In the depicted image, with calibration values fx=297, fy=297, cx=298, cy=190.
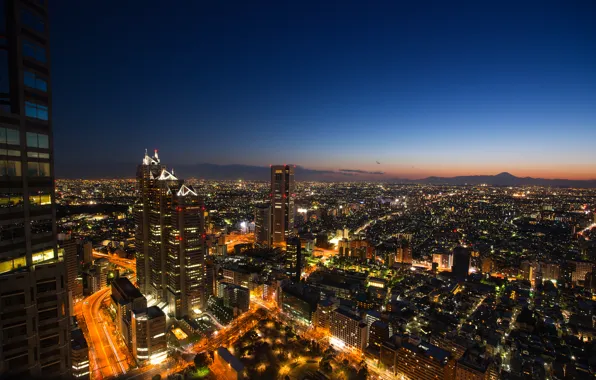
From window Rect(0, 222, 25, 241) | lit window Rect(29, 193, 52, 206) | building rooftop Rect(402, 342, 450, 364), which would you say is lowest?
building rooftop Rect(402, 342, 450, 364)

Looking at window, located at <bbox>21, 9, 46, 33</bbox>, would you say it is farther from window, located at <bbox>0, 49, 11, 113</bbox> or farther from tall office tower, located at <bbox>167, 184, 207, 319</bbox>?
tall office tower, located at <bbox>167, 184, 207, 319</bbox>

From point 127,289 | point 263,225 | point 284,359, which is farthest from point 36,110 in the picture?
point 263,225

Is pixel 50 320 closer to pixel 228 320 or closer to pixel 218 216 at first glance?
pixel 228 320

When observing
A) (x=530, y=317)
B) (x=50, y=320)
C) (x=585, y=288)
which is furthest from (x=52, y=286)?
(x=585, y=288)

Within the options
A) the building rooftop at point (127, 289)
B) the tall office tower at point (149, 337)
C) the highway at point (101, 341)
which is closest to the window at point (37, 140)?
the tall office tower at point (149, 337)

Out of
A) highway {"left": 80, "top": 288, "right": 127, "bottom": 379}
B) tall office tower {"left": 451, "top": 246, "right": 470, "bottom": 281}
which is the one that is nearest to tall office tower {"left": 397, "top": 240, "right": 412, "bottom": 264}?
tall office tower {"left": 451, "top": 246, "right": 470, "bottom": 281}

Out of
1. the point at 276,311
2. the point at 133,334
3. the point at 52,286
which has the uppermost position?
the point at 52,286

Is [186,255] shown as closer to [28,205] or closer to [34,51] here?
[28,205]
